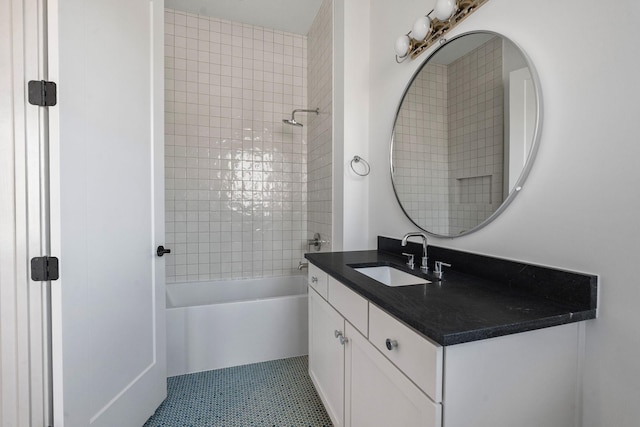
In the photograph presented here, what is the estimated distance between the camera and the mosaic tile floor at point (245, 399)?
4.95ft

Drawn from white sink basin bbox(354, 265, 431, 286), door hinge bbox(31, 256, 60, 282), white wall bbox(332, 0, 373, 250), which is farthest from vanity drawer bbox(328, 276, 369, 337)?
door hinge bbox(31, 256, 60, 282)

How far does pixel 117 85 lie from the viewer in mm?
1294

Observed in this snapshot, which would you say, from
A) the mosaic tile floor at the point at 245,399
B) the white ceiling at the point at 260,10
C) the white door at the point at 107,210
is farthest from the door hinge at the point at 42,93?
the white ceiling at the point at 260,10

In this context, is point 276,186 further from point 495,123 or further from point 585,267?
point 585,267

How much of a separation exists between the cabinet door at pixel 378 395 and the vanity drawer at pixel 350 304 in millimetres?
42

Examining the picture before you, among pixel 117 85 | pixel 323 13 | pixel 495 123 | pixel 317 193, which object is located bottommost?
pixel 317 193

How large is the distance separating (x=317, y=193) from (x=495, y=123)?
1.61 m

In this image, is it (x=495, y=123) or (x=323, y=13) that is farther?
(x=323, y=13)

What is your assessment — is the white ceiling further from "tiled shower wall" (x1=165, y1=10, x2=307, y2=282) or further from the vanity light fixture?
the vanity light fixture

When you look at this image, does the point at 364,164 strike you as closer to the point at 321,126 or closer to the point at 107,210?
the point at 321,126

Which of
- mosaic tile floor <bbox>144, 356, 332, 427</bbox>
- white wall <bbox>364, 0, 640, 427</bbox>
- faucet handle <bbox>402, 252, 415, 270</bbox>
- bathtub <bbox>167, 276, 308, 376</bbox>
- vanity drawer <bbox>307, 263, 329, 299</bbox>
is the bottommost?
mosaic tile floor <bbox>144, 356, 332, 427</bbox>

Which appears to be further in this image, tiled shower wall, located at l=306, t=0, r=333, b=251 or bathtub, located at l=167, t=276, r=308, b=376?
tiled shower wall, located at l=306, t=0, r=333, b=251

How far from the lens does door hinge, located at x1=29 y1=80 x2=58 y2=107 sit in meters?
0.97

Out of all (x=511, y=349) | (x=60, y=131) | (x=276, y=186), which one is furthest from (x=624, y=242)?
(x=276, y=186)
